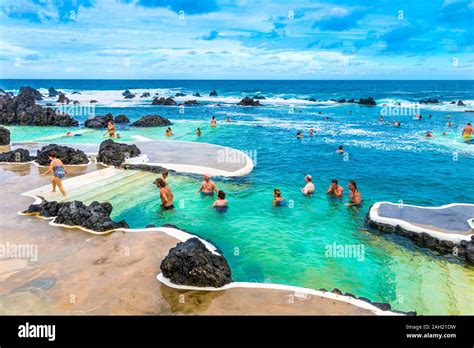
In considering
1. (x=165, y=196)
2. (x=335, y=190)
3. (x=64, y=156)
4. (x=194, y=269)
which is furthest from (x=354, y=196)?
(x=64, y=156)

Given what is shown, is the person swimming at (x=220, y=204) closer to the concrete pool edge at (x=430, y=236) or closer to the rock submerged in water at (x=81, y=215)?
the rock submerged in water at (x=81, y=215)

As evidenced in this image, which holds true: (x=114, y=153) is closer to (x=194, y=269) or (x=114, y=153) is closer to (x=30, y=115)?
(x=194, y=269)

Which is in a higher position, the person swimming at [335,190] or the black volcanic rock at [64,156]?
the black volcanic rock at [64,156]

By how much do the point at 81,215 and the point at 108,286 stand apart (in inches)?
195

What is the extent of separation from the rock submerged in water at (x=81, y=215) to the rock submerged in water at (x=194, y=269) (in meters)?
4.33

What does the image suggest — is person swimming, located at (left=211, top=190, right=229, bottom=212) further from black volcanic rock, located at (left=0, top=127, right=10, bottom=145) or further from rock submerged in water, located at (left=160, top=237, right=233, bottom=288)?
black volcanic rock, located at (left=0, top=127, right=10, bottom=145)

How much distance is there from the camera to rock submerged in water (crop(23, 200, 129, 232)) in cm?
1377

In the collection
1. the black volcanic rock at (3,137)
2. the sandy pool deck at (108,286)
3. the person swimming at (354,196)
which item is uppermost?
the black volcanic rock at (3,137)

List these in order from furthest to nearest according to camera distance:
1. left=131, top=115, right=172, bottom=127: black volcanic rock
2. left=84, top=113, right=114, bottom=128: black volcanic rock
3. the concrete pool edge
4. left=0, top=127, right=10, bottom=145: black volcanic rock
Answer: left=131, top=115, right=172, bottom=127: black volcanic rock < left=84, top=113, right=114, bottom=128: black volcanic rock < left=0, top=127, right=10, bottom=145: black volcanic rock < the concrete pool edge

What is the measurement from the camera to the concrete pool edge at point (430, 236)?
1289 cm

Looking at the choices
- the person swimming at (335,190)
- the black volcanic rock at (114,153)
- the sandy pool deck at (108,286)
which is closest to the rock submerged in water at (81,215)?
the sandy pool deck at (108,286)

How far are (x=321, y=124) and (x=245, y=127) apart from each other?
36.7 ft

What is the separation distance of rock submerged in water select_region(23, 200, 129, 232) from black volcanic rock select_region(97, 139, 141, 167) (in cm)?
942

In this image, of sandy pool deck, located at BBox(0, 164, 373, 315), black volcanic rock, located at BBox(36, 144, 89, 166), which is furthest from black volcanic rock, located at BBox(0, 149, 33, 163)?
sandy pool deck, located at BBox(0, 164, 373, 315)
